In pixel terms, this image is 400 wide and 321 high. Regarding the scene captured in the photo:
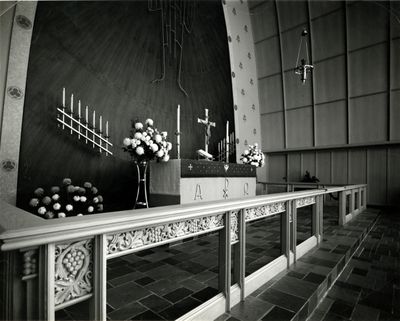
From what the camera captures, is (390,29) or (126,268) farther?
(390,29)

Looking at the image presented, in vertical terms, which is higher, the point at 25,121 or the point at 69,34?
the point at 69,34

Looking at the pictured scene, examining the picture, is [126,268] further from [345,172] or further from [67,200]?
[345,172]

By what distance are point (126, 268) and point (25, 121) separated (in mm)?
2519

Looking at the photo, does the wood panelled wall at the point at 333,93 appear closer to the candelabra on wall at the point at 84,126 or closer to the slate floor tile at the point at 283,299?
the candelabra on wall at the point at 84,126

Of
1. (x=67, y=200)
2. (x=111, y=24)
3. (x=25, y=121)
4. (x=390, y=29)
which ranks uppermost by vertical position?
(x=390, y=29)

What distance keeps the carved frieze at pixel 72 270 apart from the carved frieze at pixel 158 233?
0.37 ft

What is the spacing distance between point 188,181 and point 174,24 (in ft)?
→ 13.2

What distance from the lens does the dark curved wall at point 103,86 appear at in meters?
3.58

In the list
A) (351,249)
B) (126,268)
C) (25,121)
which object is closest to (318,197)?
(351,249)

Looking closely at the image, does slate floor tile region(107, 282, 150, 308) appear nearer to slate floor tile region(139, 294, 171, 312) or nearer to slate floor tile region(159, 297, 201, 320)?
slate floor tile region(139, 294, 171, 312)

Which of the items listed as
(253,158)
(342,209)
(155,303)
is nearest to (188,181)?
(155,303)

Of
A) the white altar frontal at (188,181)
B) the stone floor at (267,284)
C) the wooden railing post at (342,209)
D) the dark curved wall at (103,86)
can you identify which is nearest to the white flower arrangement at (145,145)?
the white altar frontal at (188,181)

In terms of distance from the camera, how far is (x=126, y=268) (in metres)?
2.62

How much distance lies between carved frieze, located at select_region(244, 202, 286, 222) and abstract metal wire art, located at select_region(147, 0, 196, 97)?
12.7 feet
